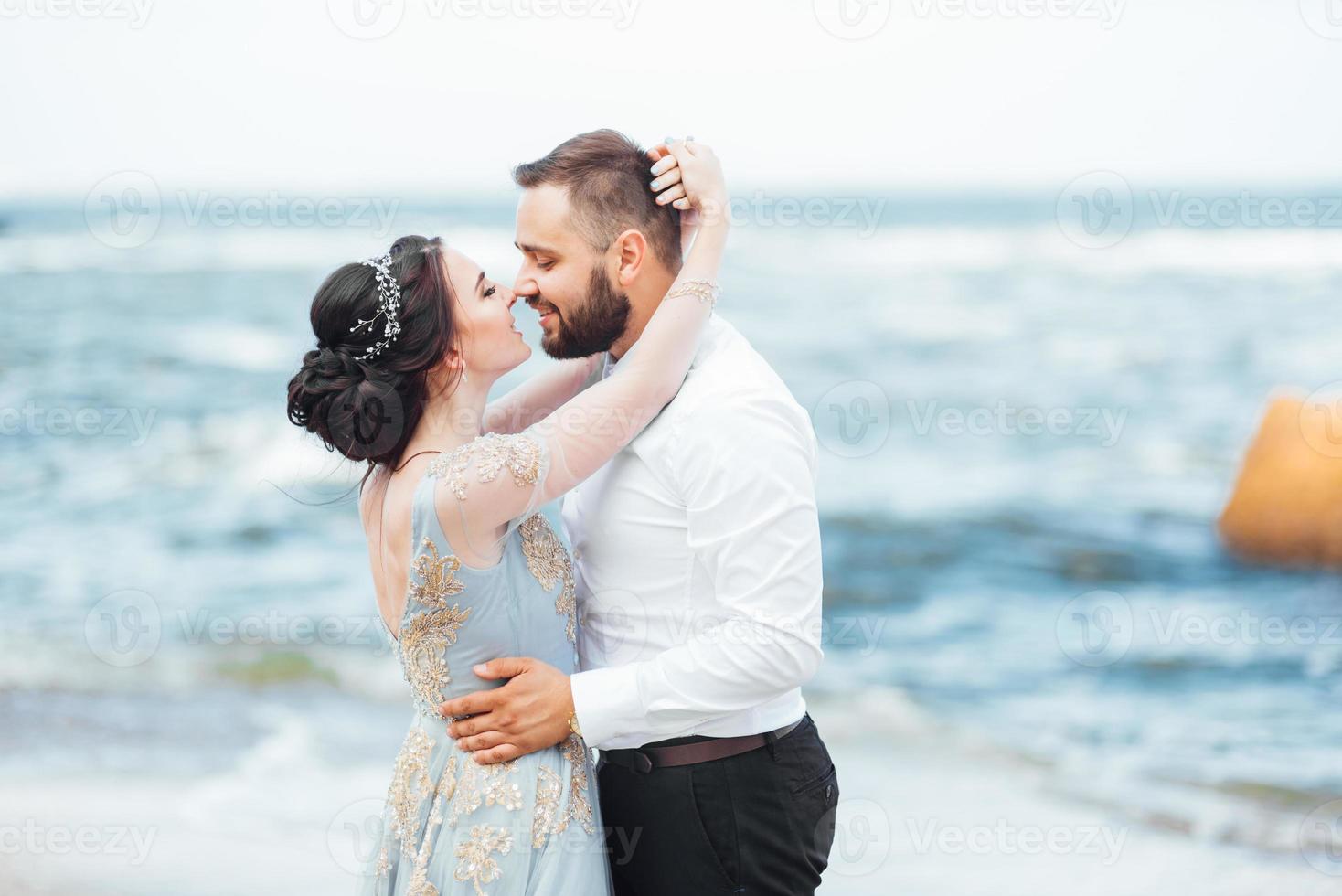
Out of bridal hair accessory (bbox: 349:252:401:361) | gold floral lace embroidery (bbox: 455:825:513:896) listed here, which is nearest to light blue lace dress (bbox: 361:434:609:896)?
gold floral lace embroidery (bbox: 455:825:513:896)

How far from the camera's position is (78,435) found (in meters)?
11.1

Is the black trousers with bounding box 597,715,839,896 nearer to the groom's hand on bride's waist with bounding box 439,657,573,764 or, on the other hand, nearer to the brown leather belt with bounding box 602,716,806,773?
the brown leather belt with bounding box 602,716,806,773

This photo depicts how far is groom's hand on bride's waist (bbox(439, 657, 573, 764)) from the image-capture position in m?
1.79

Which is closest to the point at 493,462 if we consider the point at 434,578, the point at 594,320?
the point at 434,578

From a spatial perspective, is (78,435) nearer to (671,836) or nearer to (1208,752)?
(1208,752)

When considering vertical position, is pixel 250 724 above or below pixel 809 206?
below

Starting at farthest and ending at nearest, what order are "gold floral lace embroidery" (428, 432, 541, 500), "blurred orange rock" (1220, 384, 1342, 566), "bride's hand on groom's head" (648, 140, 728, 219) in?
"blurred orange rock" (1220, 384, 1342, 566)
"bride's hand on groom's head" (648, 140, 728, 219)
"gold floral lace embroidery" (428, 432, 541, 500)

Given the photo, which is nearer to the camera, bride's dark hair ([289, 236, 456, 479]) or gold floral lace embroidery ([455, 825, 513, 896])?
gold floral lace embroidery ([455, 825, 513, 896])

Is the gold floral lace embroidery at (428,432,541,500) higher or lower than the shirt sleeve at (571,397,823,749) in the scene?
higher

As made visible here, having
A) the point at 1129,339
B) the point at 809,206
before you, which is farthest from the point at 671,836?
the point at 809,206

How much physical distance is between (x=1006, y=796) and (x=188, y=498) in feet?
25.2

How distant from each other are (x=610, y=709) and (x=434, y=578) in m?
0.34

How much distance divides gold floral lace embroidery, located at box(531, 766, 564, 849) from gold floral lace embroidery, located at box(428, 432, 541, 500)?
0.47 m

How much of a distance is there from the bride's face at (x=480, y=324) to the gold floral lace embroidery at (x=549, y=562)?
0.28 metres
